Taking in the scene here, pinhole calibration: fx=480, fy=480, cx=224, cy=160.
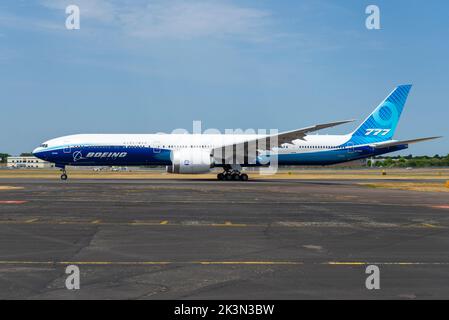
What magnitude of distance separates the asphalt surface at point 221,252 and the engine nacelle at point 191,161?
62.1 feet

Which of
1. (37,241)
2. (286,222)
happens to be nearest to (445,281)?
(286,222)

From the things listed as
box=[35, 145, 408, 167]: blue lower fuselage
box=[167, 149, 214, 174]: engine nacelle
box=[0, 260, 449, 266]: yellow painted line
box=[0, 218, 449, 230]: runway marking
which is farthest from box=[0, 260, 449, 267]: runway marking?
box=[35, 145, 408, 167]: blue lower fuselage

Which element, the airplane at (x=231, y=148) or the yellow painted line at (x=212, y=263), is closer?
the yellow painted line at (x=212, y=263)

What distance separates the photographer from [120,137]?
3988cm

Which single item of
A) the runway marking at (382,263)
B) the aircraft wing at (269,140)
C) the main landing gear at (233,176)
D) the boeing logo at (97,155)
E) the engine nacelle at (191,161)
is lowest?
the runway marking at (382,263)

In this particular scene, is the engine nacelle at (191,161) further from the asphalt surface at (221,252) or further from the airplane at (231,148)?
the asphalt surface at (221,252)

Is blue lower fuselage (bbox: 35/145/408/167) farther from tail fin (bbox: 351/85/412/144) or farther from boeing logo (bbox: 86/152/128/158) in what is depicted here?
tail fin (bbox: 351/85/412/144)

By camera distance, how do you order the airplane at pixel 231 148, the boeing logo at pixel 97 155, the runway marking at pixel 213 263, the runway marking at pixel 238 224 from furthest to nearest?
the boeing logo at pixel 97 155, the airplane at pixel 231 148, the runway marking at pixel 238 224, the runway marking at pixel 213 263

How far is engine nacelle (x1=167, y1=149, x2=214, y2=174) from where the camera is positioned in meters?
36.9

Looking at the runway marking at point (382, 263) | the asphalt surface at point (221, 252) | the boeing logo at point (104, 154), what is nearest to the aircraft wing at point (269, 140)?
the boeing logo at point (104, 154)

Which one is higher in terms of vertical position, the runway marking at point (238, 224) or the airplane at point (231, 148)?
the airplane at point (231, 148)

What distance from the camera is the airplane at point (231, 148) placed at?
3778 cm
